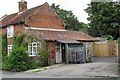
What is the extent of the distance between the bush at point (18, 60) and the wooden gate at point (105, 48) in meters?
17.0

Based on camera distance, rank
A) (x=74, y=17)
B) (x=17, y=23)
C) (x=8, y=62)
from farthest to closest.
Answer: (x=74, y=17)
(x=17, y=23)
(x=8, y=62)

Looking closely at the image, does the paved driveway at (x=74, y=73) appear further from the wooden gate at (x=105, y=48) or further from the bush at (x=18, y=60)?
the wooden gate at (x=105, y=48)

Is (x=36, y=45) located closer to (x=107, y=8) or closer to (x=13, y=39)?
(x=13, y=39)

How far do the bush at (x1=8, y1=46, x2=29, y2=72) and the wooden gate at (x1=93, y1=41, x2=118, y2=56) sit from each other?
1699 centimetres

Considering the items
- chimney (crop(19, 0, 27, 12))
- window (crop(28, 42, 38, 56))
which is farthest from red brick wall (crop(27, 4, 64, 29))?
chimney (crop(19, 0, 27, 12))

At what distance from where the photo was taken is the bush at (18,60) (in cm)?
2797

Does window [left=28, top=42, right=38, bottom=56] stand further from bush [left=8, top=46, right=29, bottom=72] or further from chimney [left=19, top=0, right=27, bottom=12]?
chimney [left=19, top=0, right=27, bottom=12]

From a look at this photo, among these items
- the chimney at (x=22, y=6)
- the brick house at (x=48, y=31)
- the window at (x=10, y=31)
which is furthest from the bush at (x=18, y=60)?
the chimney at (x=22, y=6)

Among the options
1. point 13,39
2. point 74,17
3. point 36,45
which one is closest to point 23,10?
point 13,39

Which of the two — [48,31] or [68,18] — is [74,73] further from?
[68,18]

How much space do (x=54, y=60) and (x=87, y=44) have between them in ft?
24.9

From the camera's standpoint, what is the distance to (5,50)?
3622 cm

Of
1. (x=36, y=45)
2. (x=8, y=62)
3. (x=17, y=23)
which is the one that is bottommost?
(x=8, y=62)

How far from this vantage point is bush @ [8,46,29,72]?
27969 millimetres
